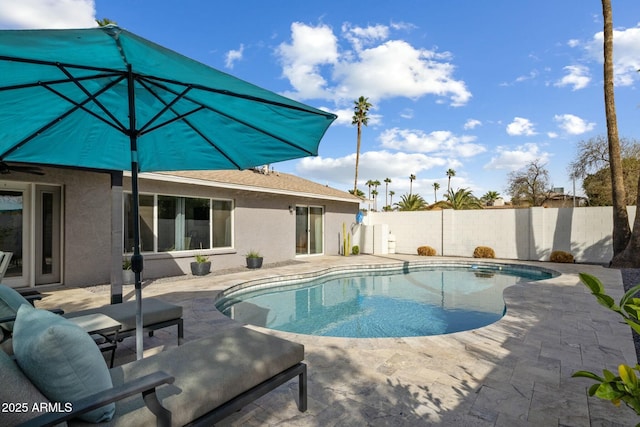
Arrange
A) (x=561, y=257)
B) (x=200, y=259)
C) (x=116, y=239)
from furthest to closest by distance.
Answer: (x=561, y=257)
(x=200, y=259)
(x=116, y=239)

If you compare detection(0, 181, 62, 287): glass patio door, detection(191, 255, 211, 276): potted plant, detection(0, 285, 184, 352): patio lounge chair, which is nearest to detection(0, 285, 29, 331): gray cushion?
detection(0, 285, 184, 352): patio lounge chair

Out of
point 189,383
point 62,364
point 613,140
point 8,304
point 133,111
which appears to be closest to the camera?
point 62,364

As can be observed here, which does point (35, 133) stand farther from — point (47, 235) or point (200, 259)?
point (200, 259)

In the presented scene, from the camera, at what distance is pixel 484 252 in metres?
15.5

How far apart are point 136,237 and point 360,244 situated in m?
15.6

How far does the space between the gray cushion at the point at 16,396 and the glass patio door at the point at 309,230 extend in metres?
13.3

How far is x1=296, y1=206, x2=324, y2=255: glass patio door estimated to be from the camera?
49.7ft

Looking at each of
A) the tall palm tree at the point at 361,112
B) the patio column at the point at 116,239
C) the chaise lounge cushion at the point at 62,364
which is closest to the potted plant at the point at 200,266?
the patio column at the point at 116,239

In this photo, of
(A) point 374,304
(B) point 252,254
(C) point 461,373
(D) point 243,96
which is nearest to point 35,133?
(D) point 243,96

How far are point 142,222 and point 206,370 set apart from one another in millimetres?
8475

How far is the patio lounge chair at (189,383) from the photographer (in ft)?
5.38

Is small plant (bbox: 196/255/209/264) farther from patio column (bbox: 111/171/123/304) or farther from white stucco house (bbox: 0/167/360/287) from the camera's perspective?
patio column (bbox: 111/171/123/304)

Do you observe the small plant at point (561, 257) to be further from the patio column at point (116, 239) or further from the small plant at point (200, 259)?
the patio column at point (116, 239)

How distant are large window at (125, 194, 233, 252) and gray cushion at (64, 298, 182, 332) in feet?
19.2
